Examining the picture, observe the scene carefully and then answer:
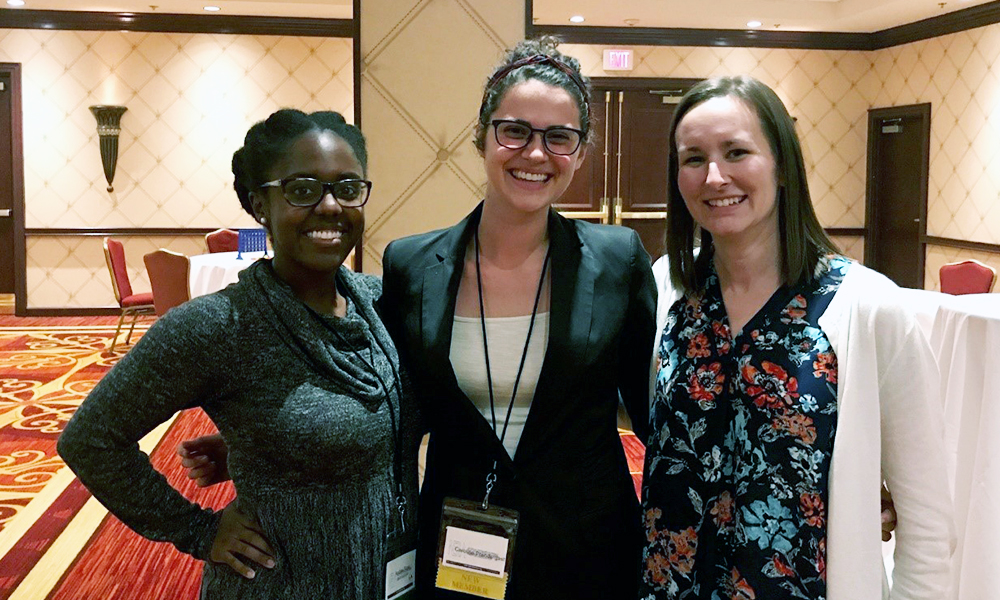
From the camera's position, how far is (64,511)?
13.6 ft

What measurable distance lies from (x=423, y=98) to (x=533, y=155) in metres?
1.18

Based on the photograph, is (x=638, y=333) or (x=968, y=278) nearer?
(x=638, y=333)

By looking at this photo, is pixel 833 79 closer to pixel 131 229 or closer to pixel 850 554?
pixel 131 229

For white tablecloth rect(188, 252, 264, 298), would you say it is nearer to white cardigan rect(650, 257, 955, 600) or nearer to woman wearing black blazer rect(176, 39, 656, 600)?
woman wearing black blazer rect(176, 39, 656, 600)

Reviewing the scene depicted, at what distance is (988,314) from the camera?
2.87m

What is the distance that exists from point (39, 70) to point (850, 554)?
10265 mm

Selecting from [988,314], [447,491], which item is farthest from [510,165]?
[988,314]

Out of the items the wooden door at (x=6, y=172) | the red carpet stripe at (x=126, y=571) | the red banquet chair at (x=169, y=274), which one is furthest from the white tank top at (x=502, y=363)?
the wooden door at (x=6, y=172)

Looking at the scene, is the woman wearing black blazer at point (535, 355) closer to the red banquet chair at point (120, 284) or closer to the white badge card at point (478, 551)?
the white badge card at point (478, 551)

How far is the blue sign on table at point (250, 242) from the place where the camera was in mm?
6648

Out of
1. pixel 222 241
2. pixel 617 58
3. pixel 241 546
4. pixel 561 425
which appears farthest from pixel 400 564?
pixel 617 58

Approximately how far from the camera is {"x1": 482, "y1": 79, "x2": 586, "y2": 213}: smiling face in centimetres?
159

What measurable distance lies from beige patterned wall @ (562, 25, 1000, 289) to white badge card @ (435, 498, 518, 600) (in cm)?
818

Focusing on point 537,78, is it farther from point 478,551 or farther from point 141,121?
point 141,121
